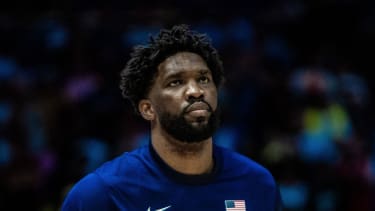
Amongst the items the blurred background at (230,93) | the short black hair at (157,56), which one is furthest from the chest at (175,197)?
the blurred background at (230,93)

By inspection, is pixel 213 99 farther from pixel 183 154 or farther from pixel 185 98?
pixel 183 154

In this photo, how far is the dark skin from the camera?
Answer: 4.14m

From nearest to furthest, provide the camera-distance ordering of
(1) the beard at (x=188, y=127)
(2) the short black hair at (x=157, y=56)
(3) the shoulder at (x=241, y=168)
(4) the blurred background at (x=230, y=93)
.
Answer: (1) the beard at (x=188, y=127) < (2) the short black hair at (x=157, y=56) < (3) the shoulder at (x=241, y=168) < (4) the blurred background at (x=230, y=93)

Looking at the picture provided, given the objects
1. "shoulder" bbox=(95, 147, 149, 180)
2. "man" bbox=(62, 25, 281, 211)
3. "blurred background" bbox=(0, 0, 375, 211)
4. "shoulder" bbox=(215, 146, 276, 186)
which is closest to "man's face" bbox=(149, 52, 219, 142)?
"man" bbox=(62, 25, 281, 211)

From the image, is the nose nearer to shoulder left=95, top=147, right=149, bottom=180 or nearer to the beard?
the beard

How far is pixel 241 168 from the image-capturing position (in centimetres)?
446

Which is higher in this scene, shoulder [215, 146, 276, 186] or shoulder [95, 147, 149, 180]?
shoulder [95, 147, 149, 180]

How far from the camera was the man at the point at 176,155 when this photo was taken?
4098mm

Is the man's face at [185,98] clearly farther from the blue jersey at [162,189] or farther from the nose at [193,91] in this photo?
the blue jersey at [162,189]

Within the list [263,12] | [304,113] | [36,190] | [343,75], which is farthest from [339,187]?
[263,12]

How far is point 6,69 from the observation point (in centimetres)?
972

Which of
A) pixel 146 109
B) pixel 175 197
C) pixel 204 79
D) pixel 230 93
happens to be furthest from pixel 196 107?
pixel 230 93

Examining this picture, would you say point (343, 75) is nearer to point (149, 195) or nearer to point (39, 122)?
point (39, 122)

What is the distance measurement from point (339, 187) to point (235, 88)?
1.70m
